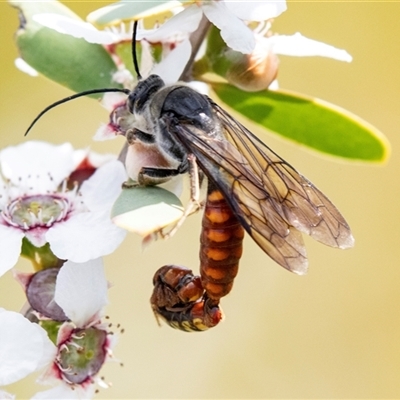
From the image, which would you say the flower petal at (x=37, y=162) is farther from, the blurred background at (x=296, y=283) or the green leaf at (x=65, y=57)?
the blurred background at (x=296, y=283)

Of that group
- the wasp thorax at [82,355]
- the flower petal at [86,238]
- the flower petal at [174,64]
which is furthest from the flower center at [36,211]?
the flower petal at [174,64]

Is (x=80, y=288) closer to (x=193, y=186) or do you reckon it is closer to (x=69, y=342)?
(x=69, y=342)

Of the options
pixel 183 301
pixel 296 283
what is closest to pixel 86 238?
pixel 183 301

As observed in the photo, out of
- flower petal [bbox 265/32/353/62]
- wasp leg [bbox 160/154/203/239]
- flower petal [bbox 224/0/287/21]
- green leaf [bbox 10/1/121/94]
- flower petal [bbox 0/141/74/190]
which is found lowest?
flower petal [bbox 0/141/74/190]

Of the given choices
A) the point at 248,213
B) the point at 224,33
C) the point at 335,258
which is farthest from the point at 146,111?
the point at 335,258

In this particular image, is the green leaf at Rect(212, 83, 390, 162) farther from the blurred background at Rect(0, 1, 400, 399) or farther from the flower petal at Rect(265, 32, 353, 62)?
the blurred background at Rect(0, 1, 400, 399)

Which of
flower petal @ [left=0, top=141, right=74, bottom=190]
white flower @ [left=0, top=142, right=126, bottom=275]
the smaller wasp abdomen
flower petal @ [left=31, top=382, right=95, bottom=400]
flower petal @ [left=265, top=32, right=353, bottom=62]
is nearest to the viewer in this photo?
the smaller wasp abdomen

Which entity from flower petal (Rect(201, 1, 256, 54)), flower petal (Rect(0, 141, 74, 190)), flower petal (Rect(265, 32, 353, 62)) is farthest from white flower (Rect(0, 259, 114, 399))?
flower petal (Rect(265, 32, 353, 62))
